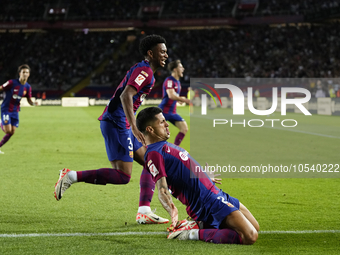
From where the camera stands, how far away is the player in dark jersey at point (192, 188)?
4.24 metres

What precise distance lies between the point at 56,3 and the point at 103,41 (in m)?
7.07

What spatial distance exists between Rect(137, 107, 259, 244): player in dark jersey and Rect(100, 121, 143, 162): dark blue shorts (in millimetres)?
1200

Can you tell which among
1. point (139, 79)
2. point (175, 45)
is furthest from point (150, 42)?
point (175, 45)

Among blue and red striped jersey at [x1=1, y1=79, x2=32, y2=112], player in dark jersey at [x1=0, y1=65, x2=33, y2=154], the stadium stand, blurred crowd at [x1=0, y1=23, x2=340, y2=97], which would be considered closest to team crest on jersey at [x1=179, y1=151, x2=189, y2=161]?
player in dark jersey at [x1=0, y1=65, x2=33, y2=154]

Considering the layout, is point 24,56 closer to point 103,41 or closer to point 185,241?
point 103,41

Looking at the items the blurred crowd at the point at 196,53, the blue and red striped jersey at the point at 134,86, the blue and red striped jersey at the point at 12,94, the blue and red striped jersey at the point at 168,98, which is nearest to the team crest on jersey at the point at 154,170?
the blue and red striped jersey at the point at 134,86

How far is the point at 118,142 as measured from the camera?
5605 mm

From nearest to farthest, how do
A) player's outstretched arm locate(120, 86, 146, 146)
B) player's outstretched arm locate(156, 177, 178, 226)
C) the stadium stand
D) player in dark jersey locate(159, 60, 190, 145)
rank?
player's outstretched arm locate(156, 177, 178, 226) < player's outstretched arm locate(120, 86, 146, 146) < player in dark jersey locate(159, 60, 190, 145) < the stadium stand

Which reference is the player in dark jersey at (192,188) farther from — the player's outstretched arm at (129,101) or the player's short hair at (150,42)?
the player's short hair at (150,42)

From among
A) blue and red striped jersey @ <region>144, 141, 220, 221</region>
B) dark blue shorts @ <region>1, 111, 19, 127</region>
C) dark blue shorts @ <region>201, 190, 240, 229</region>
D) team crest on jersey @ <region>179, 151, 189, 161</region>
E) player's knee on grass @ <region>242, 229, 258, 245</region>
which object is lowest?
player's knee on grass @ <region>242, 229, 258, 245</region>

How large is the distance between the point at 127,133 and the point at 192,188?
1.59 meters

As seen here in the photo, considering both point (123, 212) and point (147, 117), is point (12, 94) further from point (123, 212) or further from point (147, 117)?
point (147, 117)

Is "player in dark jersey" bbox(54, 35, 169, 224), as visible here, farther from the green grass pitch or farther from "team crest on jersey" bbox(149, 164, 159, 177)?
"team crest on jersey" bbox(149, 164, 159, 177)

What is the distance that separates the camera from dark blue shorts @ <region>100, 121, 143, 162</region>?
559 cm
